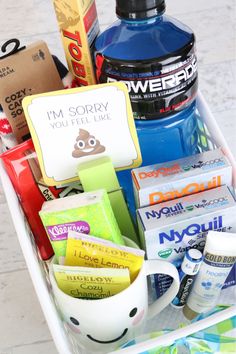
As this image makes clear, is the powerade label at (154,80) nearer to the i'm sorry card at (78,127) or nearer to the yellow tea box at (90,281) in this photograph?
the i'm sorry card at (78,127)

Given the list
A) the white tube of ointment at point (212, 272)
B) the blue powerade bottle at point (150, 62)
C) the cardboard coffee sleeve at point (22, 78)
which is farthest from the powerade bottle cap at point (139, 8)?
the white tube of ointment at point (212, 272)

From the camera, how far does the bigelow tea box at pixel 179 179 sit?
0.52m

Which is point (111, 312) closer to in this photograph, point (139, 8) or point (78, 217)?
point (78, 217)

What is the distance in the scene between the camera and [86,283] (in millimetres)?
495

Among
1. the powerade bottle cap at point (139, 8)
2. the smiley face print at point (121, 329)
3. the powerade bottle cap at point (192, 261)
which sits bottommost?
the smiley face print at point (121, 329)

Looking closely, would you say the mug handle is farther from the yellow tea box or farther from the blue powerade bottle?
the blue powerade bottle

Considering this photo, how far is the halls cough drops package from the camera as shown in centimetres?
49

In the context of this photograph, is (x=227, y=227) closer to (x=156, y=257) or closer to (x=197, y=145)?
(x=156, y=257)

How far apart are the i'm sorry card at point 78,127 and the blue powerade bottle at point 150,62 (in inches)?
1.1

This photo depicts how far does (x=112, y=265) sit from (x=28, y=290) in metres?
0.34

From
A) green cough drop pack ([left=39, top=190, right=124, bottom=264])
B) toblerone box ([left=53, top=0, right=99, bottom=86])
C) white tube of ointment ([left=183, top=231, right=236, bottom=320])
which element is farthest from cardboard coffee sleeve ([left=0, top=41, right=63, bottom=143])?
white tube of ointment ([left=183, top=231, right=236, bottom=320])

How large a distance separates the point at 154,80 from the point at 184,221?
0.15m

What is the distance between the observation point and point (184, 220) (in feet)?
1.67

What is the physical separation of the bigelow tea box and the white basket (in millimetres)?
18
